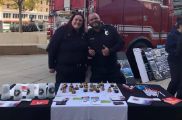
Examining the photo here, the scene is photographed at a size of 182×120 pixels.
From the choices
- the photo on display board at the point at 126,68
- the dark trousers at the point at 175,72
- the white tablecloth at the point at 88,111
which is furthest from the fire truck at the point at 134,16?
the white tablecloth at the point at 88,111

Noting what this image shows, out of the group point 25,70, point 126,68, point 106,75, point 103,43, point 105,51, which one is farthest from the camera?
point 25,70

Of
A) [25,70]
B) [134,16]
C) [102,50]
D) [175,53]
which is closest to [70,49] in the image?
[102,50]

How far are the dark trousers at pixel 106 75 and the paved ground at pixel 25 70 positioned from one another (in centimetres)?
450

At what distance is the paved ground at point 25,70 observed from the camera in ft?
36.7

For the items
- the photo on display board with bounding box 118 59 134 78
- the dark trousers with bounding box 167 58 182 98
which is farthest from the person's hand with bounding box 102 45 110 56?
the photo on display board with bounding box 118 59 134 78

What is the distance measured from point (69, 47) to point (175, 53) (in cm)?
205

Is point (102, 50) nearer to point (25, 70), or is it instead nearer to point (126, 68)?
point (126, 68)

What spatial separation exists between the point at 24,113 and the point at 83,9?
7380 millimetres

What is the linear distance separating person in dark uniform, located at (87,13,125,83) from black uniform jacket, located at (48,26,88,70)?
0.49 ft

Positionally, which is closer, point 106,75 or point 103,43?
point 103,43

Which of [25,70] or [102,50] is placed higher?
[102,50]

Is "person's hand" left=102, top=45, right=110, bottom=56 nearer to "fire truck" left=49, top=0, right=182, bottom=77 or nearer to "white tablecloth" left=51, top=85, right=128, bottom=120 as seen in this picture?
"white tablecloth" left=51, top=85, right=128, bottom=120

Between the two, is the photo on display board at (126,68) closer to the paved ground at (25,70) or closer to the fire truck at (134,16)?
the fire truck at (134,16)

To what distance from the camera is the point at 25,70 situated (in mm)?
13367
